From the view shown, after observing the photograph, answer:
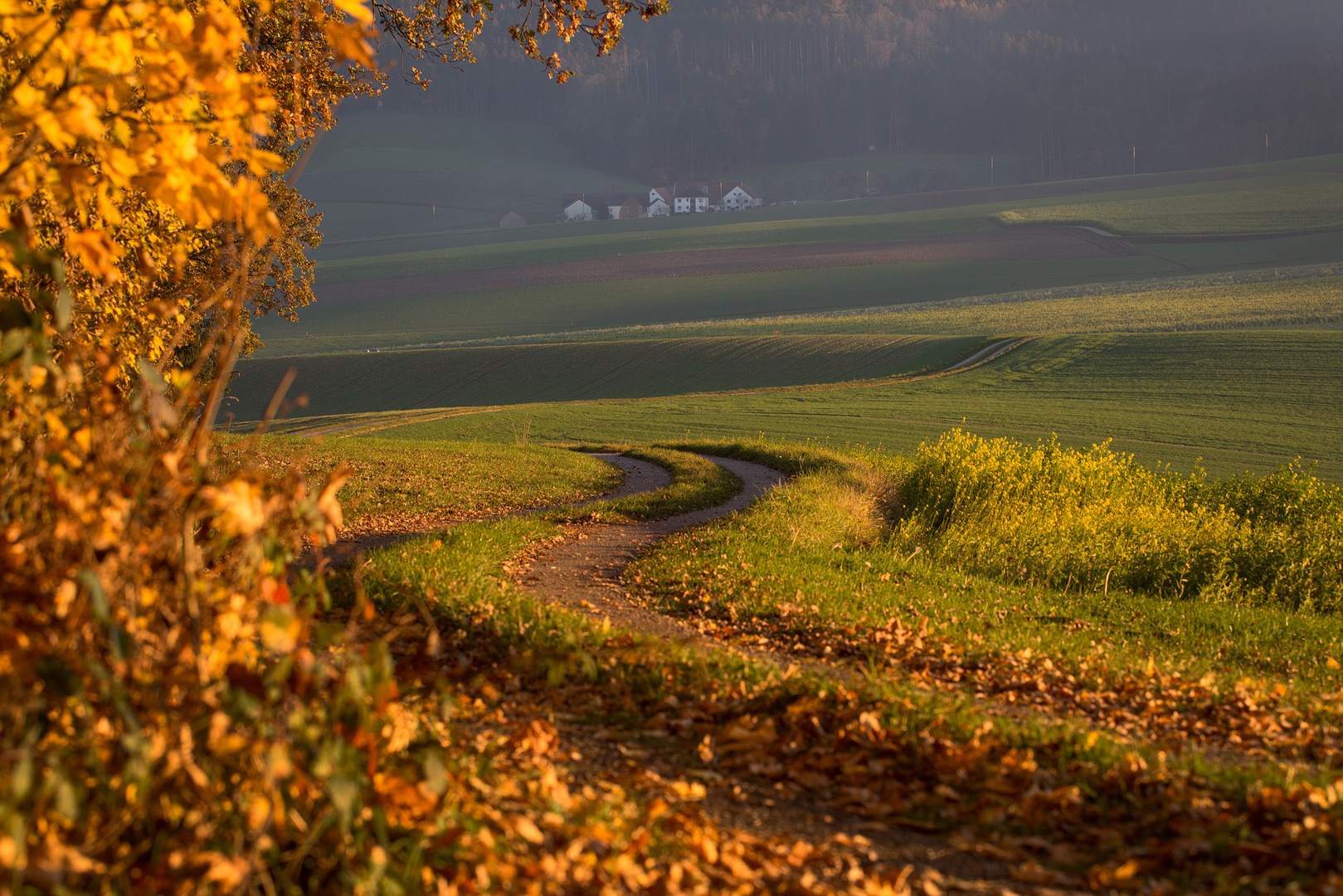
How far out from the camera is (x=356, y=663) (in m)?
2.96

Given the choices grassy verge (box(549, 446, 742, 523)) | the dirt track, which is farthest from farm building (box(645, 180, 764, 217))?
grassy verge (box(549, 446, 742, 523))

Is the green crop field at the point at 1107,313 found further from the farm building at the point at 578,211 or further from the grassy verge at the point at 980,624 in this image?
the farm building at the point at 578,211

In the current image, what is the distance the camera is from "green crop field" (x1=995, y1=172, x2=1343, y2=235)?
99.1m

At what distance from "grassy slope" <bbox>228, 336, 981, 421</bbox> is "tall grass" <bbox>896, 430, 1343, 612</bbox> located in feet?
97.8

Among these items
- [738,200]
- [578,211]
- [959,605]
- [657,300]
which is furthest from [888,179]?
[959,605]

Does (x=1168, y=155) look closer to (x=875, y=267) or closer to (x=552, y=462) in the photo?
(x=875, y=267)

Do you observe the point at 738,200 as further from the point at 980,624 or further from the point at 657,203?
the point at 980,624

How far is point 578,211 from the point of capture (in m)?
183

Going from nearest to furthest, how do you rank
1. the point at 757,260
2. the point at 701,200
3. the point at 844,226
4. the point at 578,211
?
the point at 757,260 → the point at 844,226 → the point at 578,211 → the point at 701,200

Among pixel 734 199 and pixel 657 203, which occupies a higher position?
pixel 734 199

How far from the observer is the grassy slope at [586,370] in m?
51.5

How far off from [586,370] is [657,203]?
442ft

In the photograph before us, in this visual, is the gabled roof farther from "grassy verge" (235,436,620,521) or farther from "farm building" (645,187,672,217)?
"grassy verge" (235,436,620,521)

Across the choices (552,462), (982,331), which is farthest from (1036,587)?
(982,331)
